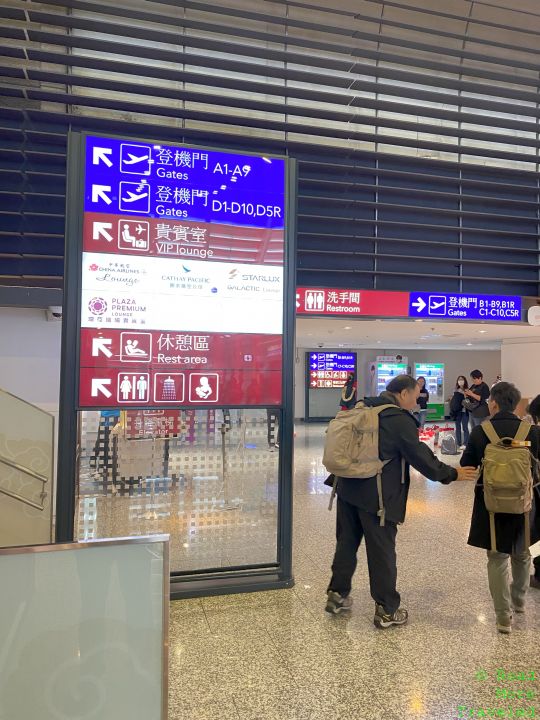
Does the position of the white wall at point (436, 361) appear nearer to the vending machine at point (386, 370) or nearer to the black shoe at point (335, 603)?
the vending machine at point (386, 370)

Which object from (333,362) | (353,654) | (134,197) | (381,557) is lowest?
(353,654)

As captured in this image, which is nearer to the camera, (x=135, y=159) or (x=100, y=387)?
(x=100, y=387)

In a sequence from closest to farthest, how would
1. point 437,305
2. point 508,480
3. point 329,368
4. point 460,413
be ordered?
point 508,480
point 437,305
point 460,413
point 329,368

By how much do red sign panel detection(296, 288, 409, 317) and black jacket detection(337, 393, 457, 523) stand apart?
321 cm

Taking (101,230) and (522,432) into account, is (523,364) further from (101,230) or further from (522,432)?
(101,230)

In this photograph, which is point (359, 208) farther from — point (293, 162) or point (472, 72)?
point (293, 162)

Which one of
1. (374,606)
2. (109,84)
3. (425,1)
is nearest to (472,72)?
(425,1)

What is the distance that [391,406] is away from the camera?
2.83m

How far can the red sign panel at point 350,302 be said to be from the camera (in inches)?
235

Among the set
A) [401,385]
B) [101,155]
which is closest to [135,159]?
[101,155]

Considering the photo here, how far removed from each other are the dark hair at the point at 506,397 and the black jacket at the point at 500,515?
0.04m

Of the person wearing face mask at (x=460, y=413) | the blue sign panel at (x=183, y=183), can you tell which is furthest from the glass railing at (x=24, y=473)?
the person wearing face mask at (x=460, y=413)

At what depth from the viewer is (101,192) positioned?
3.13 m

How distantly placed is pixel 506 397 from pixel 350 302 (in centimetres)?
339
